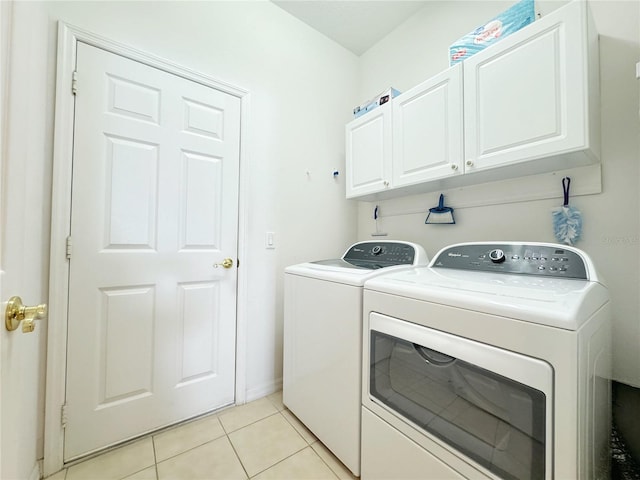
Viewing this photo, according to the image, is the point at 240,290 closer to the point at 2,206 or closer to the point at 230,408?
the point at 230,408

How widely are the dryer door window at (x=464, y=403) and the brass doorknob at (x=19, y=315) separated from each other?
1.01 metres

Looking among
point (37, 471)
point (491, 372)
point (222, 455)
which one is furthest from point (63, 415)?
point (491, 372)

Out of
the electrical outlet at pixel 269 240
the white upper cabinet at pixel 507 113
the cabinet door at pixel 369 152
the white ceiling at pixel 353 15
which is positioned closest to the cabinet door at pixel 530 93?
the white upper cabinet at pixel 507 113

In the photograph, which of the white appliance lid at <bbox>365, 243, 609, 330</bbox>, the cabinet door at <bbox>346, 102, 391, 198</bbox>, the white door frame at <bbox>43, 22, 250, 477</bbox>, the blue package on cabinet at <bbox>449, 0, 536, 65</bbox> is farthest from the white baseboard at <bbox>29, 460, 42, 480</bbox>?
the blue package on cabinet at <bbox>449, 0, 536, 65</bbox>

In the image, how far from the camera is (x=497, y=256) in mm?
1202

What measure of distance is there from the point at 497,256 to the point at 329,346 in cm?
93

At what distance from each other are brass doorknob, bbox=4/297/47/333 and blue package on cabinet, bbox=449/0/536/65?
1962 mm

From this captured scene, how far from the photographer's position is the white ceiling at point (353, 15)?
1.89m

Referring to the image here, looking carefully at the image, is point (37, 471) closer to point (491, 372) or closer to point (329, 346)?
point (329, 346)

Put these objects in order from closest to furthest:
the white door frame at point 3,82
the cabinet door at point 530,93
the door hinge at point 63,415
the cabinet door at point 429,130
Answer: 1. the white door frame at point 3,82
2. the cabinet door at point 530,93
3. the door hinge at point 63,415
4. the cabinet door at point 429,130

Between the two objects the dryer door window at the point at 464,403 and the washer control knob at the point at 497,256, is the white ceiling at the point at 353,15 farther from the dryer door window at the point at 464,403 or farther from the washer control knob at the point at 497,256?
the dryer door window at the point at 464,403

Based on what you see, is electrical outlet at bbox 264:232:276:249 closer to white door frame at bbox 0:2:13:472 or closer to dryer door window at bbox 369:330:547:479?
dryer door window at bbox 369:330:547:479

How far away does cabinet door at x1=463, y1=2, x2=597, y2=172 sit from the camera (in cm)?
99

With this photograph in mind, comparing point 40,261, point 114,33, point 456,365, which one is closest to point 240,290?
point 40,261
